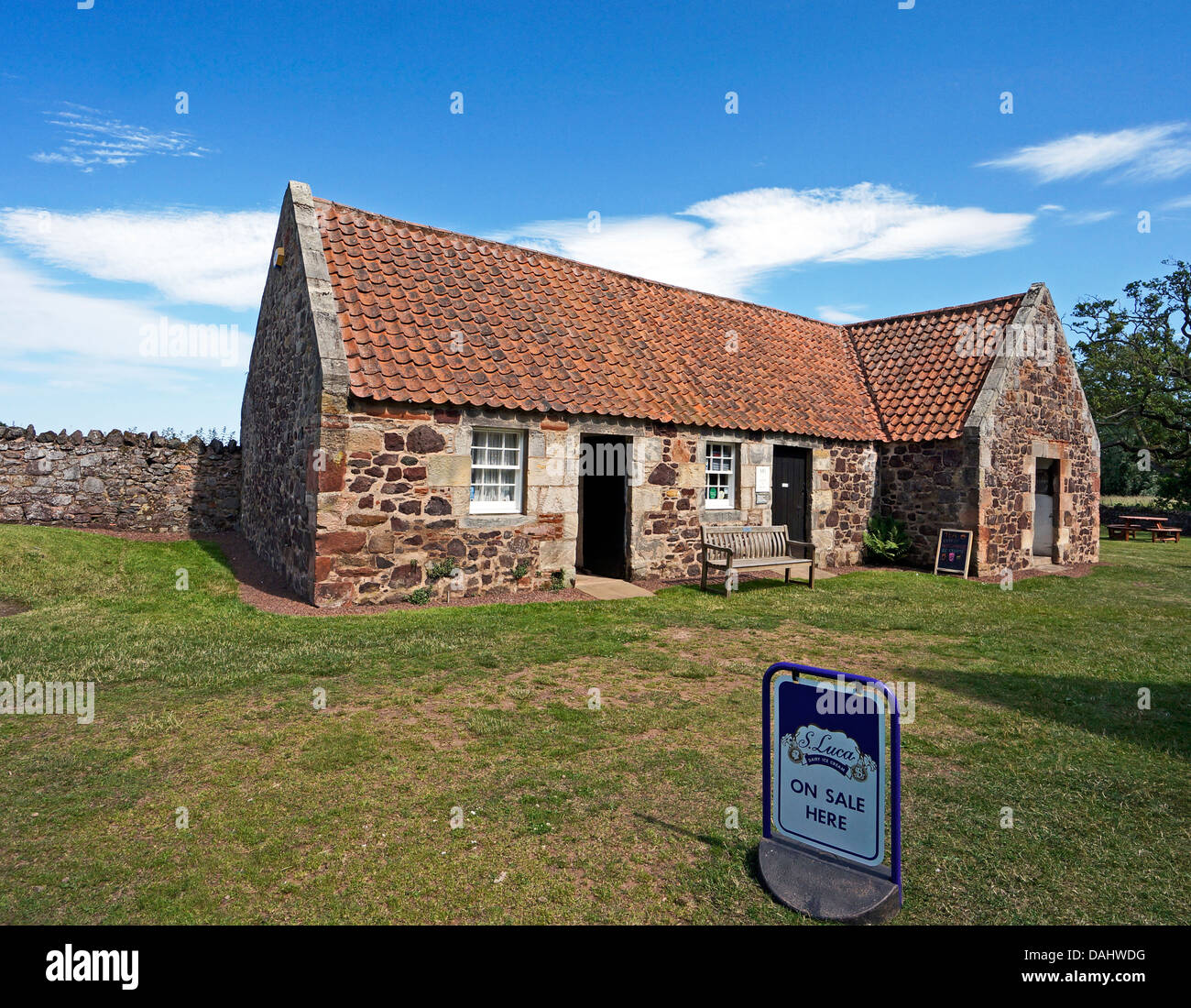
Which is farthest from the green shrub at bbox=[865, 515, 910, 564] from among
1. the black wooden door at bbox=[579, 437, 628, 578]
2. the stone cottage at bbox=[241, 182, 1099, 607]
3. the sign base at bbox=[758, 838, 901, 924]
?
the sign base at bbox=[758, 838, 901, 924]

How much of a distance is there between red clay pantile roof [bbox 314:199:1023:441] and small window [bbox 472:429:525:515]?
0.69 metres

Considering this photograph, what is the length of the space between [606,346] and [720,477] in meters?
3.49

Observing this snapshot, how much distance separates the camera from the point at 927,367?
57.6 ft

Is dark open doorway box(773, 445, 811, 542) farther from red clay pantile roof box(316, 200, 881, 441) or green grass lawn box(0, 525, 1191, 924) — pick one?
green grass lawn box(0, 525, 1191, 924)

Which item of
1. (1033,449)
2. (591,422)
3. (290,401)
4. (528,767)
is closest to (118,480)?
(290,401)

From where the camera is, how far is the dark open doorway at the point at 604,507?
1302 centimetres

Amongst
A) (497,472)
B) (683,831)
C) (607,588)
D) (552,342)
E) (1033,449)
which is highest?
(552,342)

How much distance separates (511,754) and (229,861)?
2032 mm

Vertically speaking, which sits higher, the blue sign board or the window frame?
the window frame

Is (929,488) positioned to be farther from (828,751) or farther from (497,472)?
(828,751)

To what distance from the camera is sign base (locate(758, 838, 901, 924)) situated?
353 cm

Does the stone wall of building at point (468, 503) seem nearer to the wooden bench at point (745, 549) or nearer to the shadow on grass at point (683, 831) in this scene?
the wooden bench at point (745, 549)
